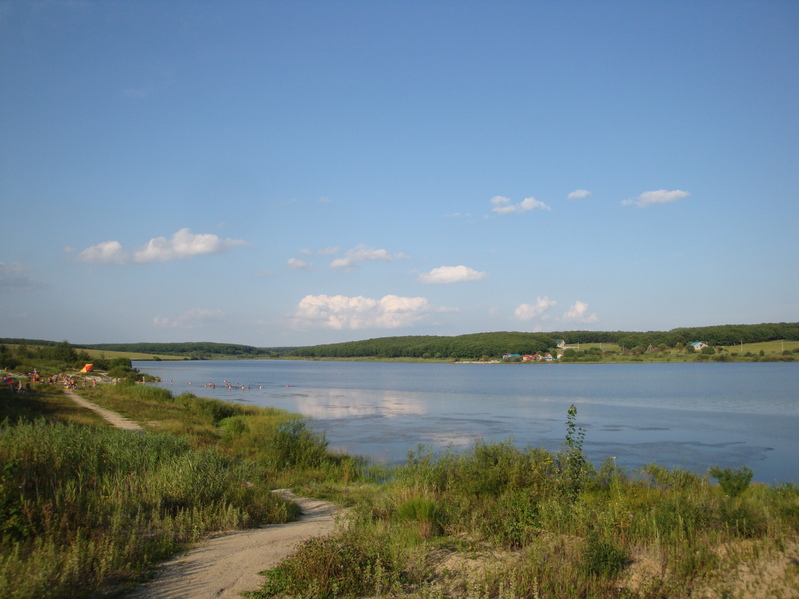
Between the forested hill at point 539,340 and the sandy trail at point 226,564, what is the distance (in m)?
143

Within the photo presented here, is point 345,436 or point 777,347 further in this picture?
point 777,347

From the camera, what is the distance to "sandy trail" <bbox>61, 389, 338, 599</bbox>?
5.74 meters

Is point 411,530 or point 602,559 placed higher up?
point 602,559

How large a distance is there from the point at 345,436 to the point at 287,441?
33.9 ft

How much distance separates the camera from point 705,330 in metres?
138

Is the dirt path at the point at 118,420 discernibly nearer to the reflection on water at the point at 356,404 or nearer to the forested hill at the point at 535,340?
the reflection on water at the point at 356,404

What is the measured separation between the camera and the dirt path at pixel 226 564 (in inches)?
226

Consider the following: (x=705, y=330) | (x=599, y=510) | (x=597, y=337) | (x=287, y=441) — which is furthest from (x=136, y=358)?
(x=599, y=510)

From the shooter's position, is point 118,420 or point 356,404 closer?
point 118,420

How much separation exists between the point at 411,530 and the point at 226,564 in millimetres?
2483

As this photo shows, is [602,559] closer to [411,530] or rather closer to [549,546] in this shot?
[549,546]

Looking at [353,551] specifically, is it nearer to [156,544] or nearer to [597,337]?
[156,544]

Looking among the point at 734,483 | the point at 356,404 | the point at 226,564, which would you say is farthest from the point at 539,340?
the point at 226,564

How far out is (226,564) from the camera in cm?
657
